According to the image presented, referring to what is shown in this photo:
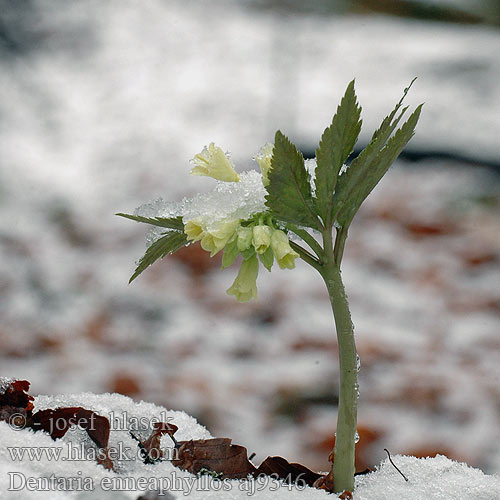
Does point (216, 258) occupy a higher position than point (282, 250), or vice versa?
point (216, 258)

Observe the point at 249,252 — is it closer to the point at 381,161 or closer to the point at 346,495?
the point at 381,161

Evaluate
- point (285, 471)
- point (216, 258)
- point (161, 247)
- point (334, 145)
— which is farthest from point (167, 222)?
point (216, 258)

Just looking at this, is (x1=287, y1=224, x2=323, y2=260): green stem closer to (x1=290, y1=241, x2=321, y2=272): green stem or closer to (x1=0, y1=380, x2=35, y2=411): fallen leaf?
(x1=290, y1=241, x2=321, y2=272): green stem

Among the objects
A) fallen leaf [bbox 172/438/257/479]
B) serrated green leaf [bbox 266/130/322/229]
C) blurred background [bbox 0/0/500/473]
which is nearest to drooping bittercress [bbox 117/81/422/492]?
serrated green leaf [bbox 266/130/322/229]

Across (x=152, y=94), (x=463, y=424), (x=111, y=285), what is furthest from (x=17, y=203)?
(x=463, y=424)

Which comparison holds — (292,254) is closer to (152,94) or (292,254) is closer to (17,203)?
(17,203)

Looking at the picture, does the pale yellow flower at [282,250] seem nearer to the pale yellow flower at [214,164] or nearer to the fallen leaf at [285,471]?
the pale yellow flower at [214,164]

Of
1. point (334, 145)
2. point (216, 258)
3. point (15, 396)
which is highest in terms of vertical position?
point (216, 258)
